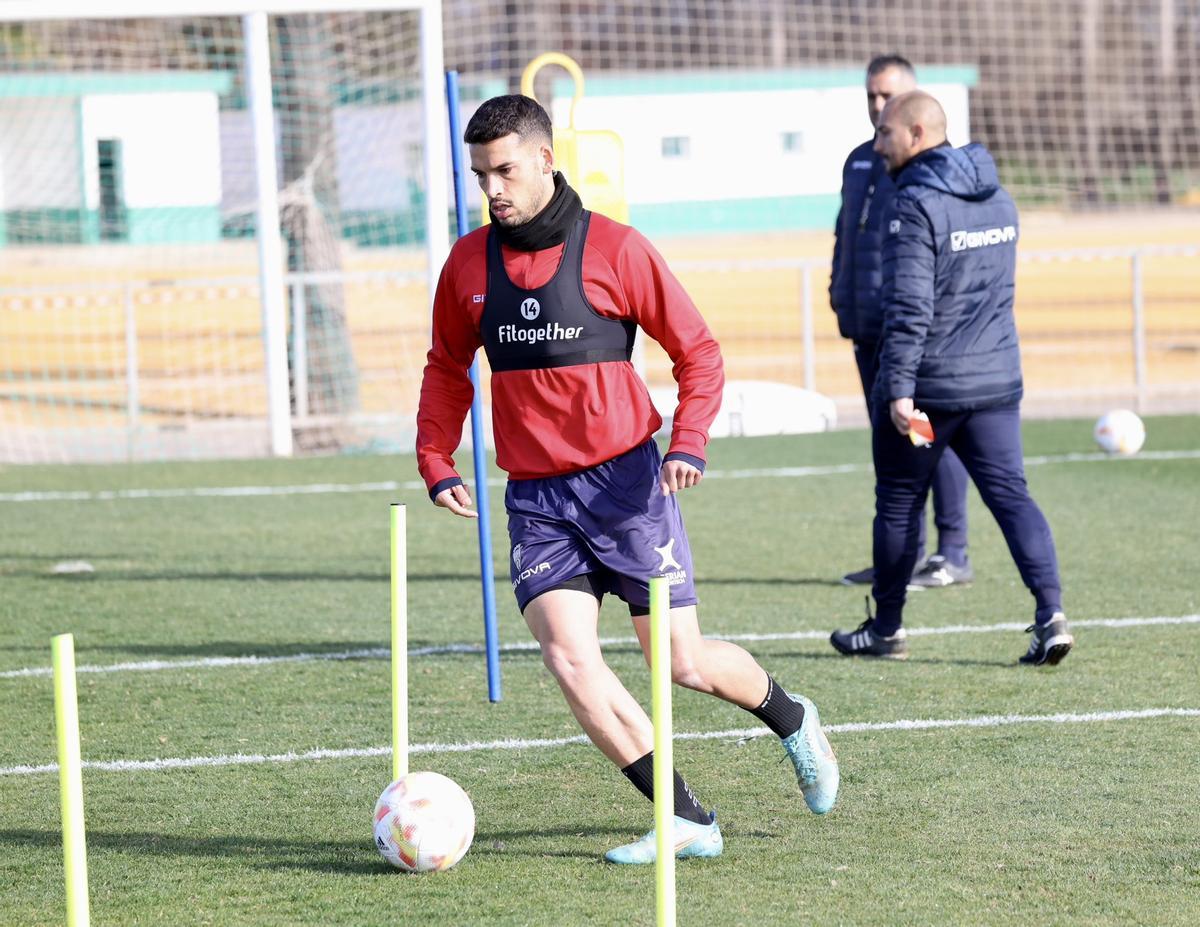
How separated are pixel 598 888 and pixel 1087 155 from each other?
111 feet

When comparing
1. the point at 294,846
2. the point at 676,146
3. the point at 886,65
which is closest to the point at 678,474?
the point at 294,846

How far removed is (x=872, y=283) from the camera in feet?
25.7

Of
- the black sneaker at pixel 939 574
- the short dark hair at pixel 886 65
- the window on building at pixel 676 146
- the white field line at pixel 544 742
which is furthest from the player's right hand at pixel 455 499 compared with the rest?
the window on building at pixel 676 146

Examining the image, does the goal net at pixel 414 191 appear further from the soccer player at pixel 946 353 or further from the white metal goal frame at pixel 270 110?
the soccer player at pixel 946 353

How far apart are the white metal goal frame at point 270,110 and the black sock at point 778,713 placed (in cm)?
563

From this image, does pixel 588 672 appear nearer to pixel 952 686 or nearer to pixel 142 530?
pixel 952 686

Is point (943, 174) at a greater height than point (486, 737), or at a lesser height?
greater

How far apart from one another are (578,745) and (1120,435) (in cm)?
828

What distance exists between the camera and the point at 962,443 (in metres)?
6.49

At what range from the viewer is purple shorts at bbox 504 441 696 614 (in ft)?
14.0

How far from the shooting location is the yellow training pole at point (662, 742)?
10.3 ft

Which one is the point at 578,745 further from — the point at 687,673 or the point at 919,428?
the point at 919,428

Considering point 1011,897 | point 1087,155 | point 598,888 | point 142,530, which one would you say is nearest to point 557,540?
point 598,888

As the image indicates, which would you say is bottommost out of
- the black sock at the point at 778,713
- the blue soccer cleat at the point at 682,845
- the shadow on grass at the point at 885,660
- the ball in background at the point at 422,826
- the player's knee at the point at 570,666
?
the shadow on grass at the point at 885,660
